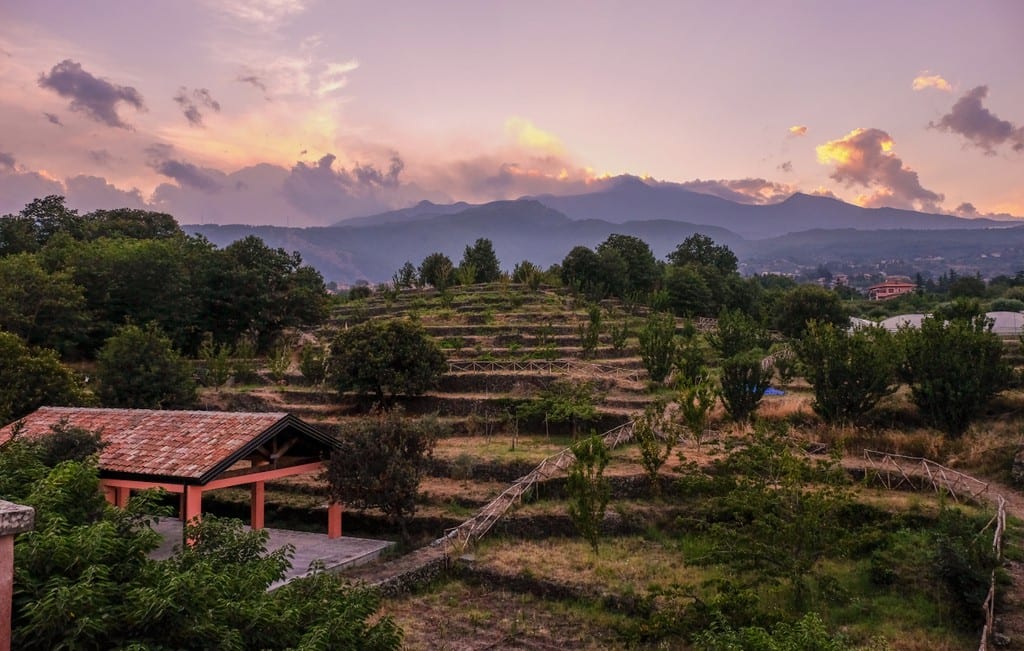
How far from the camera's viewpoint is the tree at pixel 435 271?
51.2 m

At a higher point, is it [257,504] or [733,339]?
[733,339]

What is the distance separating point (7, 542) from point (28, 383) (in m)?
17.8

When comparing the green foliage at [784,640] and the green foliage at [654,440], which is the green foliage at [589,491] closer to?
the green foliage at [654,440]

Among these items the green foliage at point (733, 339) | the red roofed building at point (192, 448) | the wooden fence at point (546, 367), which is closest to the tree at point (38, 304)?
the red roofed building at point (192, 448)

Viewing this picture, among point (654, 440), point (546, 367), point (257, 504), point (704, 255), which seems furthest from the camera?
point (704, 255)

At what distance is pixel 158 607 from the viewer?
547cm

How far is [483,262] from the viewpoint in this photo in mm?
57656

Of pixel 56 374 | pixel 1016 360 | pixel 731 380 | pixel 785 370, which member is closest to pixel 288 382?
pixel 56 374

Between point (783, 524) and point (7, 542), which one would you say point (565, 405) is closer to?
point (783, 524)

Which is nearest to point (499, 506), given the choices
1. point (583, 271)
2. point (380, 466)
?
point (380, 466)

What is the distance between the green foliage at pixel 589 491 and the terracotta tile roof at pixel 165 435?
6.70 meters

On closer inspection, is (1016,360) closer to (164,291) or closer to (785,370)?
(785,370)

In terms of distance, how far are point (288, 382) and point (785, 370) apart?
22.0 meters

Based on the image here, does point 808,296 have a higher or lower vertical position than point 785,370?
higher
